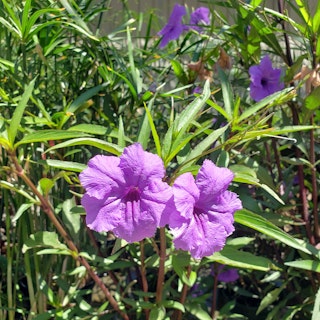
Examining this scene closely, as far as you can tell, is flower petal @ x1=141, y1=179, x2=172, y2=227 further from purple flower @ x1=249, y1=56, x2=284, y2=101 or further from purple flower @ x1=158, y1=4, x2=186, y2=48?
purple flower @ x1=158, y1=4, x2=186, y2=48

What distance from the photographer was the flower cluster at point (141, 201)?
78cm

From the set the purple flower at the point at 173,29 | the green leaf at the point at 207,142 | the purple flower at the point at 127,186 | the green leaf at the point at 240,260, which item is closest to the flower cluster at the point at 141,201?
A: the purple flower at the point at 127,186

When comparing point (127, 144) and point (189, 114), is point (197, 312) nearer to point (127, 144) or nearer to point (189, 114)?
point (127, 144)

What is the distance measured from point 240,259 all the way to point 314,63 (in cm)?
42

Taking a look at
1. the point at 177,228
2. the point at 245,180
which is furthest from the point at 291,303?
the point at 177,228

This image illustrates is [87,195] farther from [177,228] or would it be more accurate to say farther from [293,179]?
[293,179]

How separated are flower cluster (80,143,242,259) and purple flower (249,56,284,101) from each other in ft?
1.78

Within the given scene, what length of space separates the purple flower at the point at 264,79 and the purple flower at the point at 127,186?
0.56m

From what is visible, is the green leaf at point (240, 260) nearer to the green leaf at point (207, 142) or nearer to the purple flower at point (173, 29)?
the green leaf at point (207, 142)

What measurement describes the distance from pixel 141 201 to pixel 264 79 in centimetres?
62

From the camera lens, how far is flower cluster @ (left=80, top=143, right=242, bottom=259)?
0.78 metres

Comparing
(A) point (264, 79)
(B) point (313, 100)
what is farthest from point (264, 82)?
(B) point (313, 100)

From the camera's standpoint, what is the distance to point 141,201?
79cm

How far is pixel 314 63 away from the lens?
1156 mm
